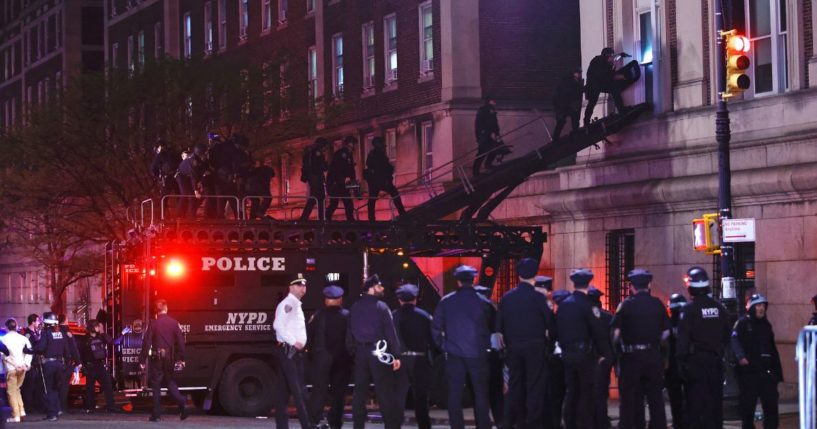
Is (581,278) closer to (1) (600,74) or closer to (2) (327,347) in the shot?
(2) (327,347)

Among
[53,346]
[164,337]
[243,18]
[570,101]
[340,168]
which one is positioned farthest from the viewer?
[243,18]

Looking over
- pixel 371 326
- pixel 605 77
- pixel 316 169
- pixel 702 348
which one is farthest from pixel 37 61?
pixel 702 348

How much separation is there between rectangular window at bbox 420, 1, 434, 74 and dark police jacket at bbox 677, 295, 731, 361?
991 inches

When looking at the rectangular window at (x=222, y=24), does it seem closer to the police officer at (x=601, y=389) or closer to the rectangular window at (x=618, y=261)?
the rectangular window at (x=618, y=261)

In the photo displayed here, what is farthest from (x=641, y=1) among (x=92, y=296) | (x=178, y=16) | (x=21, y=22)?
(x=21, y=22)

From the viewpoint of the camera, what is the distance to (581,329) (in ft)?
62.4

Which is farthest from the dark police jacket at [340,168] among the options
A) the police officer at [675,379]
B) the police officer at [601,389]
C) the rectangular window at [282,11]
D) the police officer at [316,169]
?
the rectangular window at [282,11]

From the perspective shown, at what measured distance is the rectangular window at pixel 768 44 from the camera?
1164 inches

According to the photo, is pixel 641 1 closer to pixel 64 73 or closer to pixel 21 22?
pixel 64 73

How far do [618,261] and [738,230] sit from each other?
9.69 m

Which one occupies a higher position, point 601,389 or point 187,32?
point 187,32

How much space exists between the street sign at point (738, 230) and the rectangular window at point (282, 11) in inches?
1220

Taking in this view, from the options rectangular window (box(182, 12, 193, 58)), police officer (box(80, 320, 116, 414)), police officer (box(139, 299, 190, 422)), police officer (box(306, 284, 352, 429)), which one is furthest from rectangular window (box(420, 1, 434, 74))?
police officer (box(306, 284, 352, 429))

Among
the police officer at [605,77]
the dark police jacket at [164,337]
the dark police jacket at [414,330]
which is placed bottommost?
the dark police jacket at [164,337]
